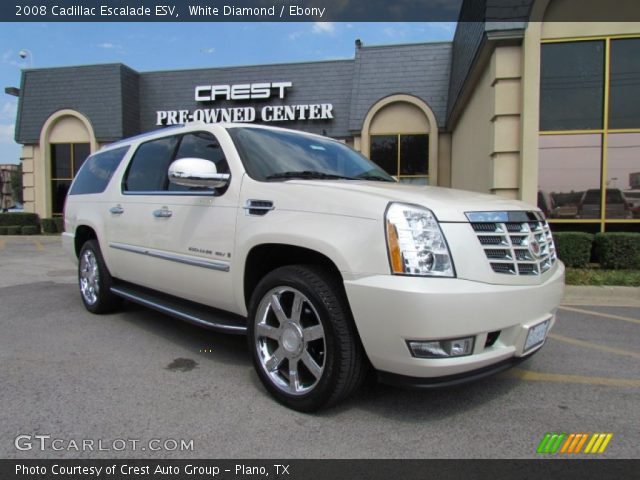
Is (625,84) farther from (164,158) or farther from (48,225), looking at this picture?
(48,225)

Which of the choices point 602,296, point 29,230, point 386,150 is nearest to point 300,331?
point 602,296

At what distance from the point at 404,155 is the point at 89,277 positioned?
473 inches

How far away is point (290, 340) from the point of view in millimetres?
2785

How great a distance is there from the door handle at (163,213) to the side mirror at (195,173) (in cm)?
69

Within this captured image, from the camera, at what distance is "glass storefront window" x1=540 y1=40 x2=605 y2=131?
779cm

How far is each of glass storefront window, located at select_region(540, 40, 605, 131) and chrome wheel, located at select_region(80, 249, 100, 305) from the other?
7.50 m

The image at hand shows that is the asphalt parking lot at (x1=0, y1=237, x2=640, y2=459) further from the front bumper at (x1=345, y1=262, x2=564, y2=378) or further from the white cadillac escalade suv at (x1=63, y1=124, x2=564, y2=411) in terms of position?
the front bumper at (x1=345, y1=262, x2=564, y2=378)

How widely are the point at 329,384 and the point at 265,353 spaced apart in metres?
0.61

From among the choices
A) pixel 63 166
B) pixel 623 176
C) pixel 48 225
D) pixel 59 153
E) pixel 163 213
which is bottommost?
pixel 48 225

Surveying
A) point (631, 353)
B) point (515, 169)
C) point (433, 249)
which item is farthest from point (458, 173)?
point (433, 249)

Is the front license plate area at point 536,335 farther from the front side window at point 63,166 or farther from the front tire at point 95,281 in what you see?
the front side window at point 63,166

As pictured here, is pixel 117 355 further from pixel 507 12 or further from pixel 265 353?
pixel 507 12
